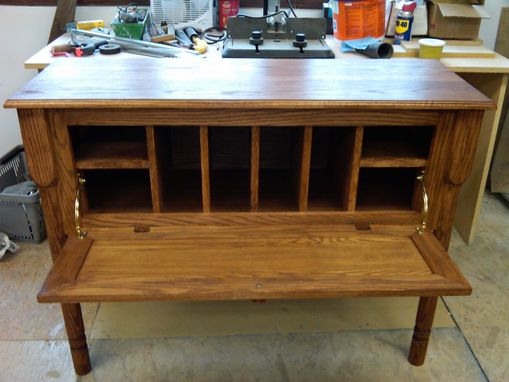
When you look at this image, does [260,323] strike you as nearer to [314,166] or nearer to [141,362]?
[141,362]

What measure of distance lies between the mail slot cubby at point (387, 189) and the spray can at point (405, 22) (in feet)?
2.07

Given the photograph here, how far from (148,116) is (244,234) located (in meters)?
0.40

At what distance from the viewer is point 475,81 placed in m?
1.96

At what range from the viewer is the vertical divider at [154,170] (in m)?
1.29

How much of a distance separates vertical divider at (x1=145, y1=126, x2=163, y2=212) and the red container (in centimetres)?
101

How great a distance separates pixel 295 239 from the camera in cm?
136

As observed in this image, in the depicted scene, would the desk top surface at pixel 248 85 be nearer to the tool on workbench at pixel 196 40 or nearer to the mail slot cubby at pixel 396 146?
the mail slot cubby at pixel 396 146

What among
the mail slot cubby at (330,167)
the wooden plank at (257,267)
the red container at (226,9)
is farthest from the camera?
the red container at (226,9)

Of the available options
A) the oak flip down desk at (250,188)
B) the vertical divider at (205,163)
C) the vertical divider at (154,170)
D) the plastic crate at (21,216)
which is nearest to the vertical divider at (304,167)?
the oak flip down desk at (250,188)

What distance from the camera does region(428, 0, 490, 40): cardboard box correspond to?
196cm

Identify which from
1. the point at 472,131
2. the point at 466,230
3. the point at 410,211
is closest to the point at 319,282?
the point at 410,211

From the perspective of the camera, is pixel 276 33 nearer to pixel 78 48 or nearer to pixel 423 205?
pixel 78 48


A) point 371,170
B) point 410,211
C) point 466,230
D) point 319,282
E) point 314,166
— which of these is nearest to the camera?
point 319,282

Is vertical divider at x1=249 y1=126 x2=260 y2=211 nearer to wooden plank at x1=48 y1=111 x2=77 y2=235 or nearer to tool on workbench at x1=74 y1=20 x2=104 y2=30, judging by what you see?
wooden plank at x1=48 y1=111 x2=77 y2=235
